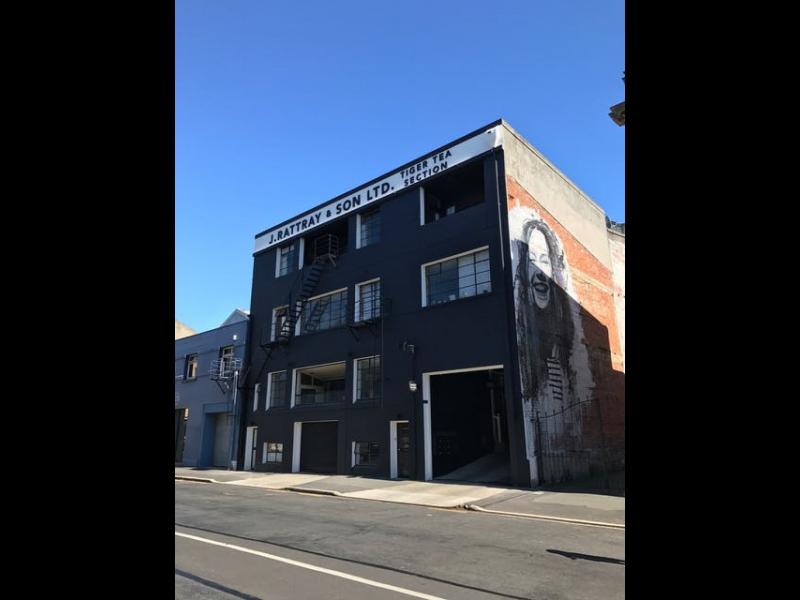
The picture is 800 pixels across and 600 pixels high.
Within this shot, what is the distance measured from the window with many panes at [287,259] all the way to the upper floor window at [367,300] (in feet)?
19.9

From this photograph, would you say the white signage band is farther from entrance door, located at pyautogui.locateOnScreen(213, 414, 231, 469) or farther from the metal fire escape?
entrance door, located at pyautogui.locateOnScreen(213, 414, 231, 469)

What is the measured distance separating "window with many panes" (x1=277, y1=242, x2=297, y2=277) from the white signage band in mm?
571

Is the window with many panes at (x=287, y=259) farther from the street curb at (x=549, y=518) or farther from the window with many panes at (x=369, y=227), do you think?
the street curb at (x=549, y=518)

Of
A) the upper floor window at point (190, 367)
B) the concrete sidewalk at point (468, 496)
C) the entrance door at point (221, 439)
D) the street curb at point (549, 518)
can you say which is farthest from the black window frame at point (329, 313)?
the street curb at point (549, 518)

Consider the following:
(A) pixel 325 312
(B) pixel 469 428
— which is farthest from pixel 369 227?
(B) pixel 469 428

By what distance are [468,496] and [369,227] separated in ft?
48.0

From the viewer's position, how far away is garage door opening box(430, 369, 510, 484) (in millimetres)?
20375

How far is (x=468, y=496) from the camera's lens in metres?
15.2

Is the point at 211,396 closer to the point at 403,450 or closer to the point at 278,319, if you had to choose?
the point at 278,319

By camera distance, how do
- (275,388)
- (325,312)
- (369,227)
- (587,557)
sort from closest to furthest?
(587,557), (369,227), (325,312), (275,388)

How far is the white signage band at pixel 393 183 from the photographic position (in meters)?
21.3
